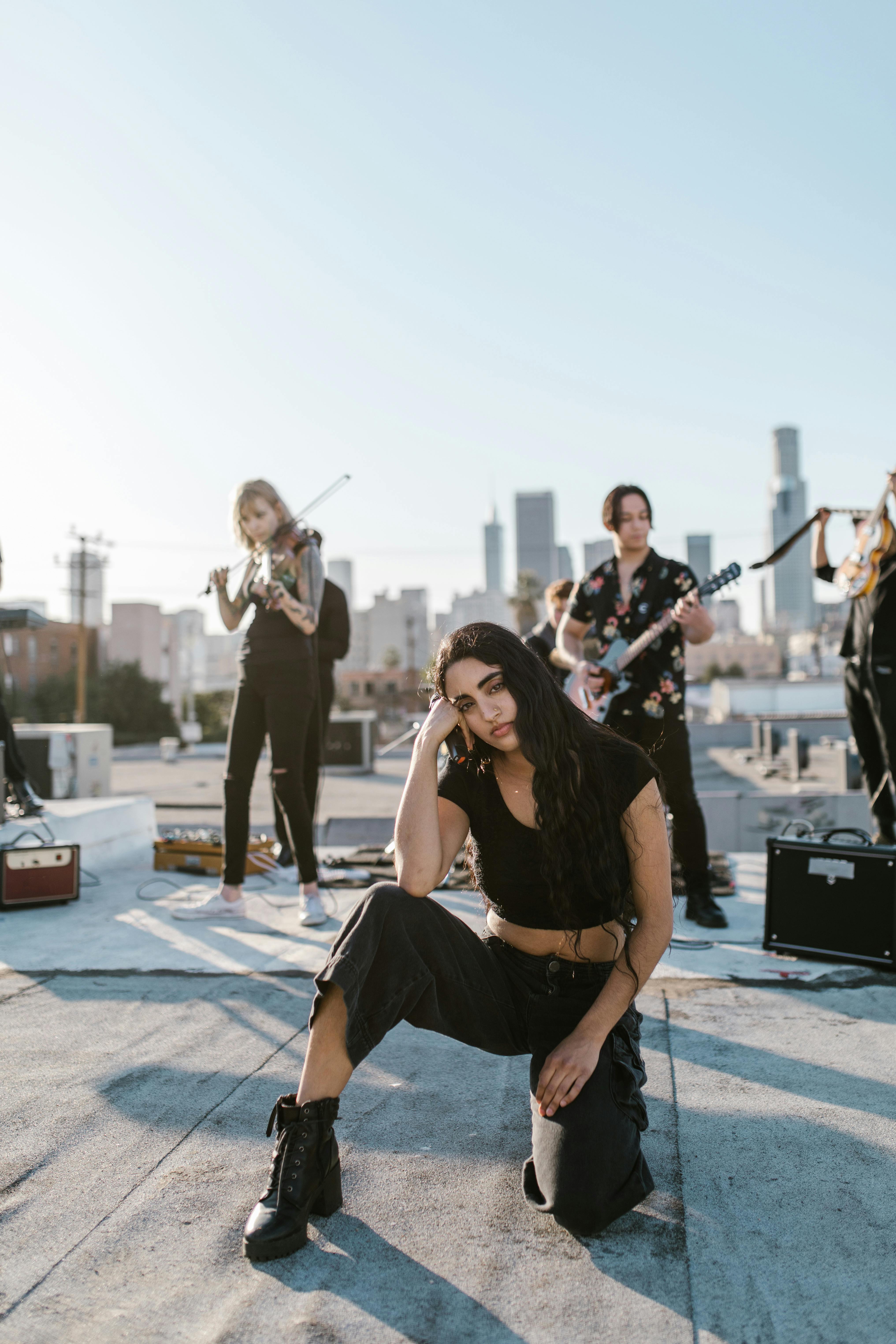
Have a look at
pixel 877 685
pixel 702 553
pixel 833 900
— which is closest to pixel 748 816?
pixel 877 685

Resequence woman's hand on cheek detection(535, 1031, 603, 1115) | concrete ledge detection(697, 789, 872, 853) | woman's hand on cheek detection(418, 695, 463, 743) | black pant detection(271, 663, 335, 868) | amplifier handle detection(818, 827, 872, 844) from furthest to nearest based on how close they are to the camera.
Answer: concrete ledge detection(697, 789, 872, 853)
black pant detection(271, 663, 335, 868)
amplifier handle detection(818, 827, 872, 844)
woman's hand on cheek detection(418, 695, 463, 743)
woman's hand on cheek detection(535, 1031, 603, 1115)

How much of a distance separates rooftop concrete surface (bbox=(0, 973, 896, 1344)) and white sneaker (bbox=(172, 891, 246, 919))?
124cm

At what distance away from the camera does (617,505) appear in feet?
12.8

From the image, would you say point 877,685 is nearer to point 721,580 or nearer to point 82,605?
point 721,580

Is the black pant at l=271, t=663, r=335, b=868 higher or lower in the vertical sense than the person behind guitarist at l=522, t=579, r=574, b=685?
lower

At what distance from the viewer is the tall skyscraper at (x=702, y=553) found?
10050 centimetres

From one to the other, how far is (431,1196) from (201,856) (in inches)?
145

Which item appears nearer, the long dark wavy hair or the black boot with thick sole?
the long dark wavy hair

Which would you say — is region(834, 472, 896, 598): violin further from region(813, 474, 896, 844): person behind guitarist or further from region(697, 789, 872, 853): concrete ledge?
region(697, 789, 872, 853): concrete ledge

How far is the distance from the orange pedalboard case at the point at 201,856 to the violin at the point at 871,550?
10.8 feet

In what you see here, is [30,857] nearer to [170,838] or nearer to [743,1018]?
[170,838]

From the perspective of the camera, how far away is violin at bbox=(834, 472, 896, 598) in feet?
12.8

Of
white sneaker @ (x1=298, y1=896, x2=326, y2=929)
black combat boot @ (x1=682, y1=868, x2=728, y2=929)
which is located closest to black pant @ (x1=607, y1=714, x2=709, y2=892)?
black combat boot @ (x1=682, y1=868, x2=728, y2=929)

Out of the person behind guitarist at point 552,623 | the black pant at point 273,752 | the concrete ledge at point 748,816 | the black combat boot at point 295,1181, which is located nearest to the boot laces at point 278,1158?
the black combat boot at point 295,1181
